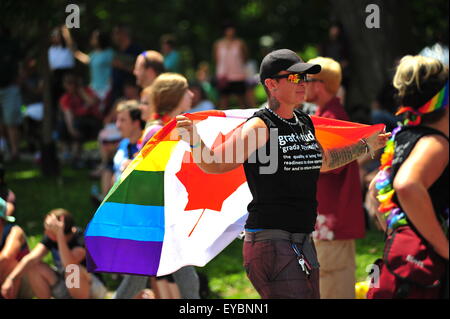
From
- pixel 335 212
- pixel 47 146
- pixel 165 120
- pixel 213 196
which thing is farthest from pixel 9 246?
pixel 47 146

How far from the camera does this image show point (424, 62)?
4.44m

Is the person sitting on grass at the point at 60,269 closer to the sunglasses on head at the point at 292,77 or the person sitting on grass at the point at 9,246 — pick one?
the person sitting on grass at the point at 9,246

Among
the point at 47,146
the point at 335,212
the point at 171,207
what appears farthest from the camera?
the point at 47,146

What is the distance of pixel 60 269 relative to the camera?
23.0 ft

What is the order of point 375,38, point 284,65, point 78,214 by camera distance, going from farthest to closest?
1. point 375,38
2. point 78,214
3. point 284,65

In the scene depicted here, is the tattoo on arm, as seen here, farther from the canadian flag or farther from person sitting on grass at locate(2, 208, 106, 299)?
person sitting on grass at locate(2, 208, 106, 299)

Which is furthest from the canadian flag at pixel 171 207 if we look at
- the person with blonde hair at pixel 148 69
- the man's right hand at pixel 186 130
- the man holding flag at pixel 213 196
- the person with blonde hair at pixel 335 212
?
the person with blonde hair at pixel 148 69

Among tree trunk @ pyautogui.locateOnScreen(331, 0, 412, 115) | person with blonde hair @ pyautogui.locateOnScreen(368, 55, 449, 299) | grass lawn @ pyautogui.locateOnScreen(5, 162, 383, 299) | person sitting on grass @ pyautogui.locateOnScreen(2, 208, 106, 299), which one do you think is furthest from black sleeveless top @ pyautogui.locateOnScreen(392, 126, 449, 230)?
tree trunk @ pyautogui.locateOnScreen(331, 0, 412, 115)

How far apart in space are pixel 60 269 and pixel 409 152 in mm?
3681

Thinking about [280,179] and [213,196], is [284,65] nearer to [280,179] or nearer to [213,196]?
[280,179]

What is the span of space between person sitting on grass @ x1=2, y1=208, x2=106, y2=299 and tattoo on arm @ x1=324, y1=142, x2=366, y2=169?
8.65ft

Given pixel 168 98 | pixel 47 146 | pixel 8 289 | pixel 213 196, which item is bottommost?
pixel 8 289

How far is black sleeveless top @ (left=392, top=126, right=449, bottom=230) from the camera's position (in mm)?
4191
